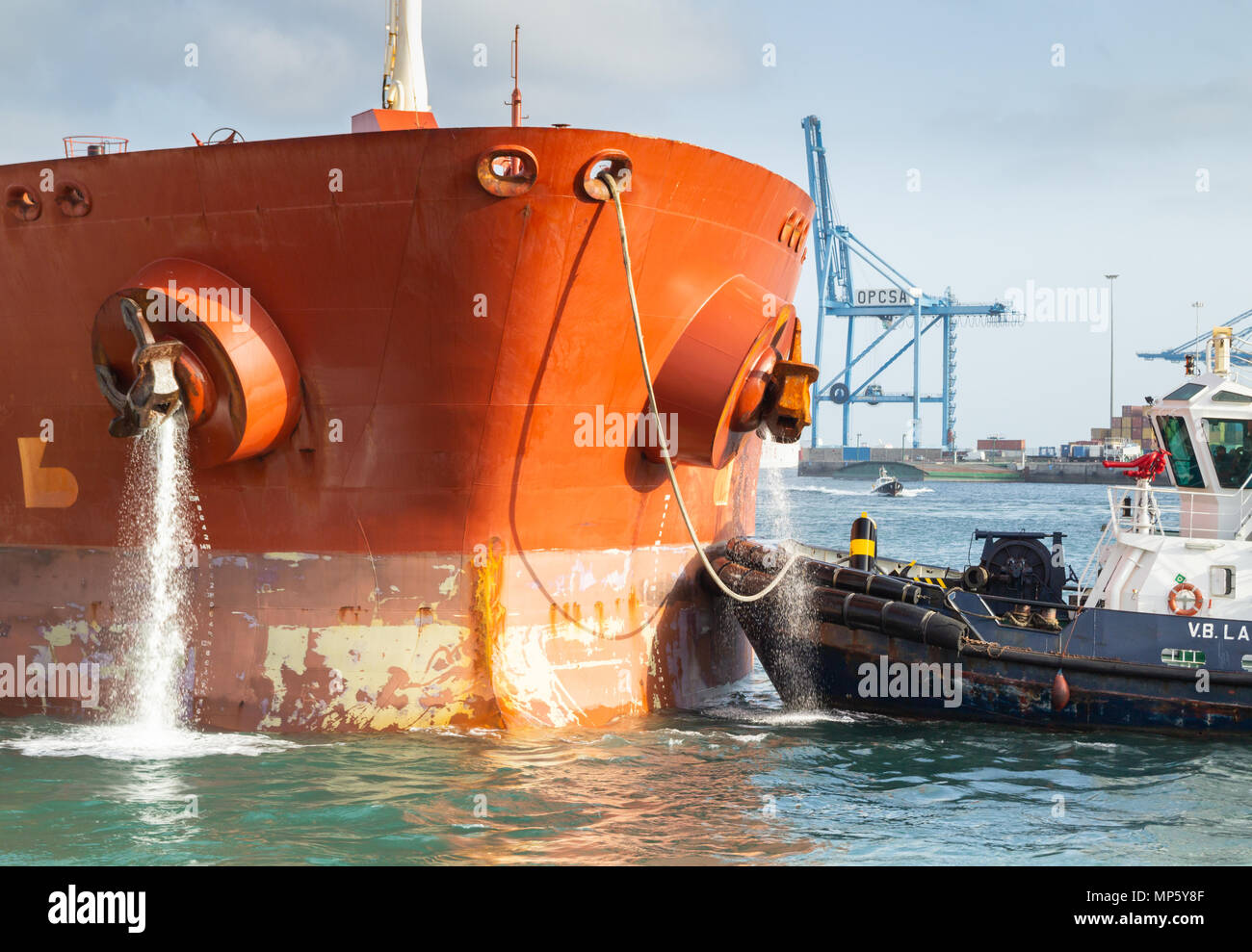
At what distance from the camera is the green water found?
817 cm

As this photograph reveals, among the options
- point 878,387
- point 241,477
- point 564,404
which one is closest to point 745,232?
point 564,404

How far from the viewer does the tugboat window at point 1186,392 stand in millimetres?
12836

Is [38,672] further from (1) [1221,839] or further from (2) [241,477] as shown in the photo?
(1) [1221,839]

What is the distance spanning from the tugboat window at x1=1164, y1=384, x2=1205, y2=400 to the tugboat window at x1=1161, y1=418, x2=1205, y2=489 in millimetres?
215

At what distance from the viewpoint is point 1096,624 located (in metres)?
11.9

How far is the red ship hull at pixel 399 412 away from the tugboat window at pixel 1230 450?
212 inches

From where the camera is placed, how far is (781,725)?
11828mm

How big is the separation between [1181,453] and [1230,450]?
0.47m

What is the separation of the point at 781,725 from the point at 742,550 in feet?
6.71

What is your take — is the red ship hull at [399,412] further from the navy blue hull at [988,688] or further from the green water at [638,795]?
the navy blue hull at [988,688]

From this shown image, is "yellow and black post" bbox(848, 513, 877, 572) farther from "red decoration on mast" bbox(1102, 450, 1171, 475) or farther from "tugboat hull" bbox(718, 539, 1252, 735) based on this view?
"red decoration on mast" bbox(1102, 450, 1171, 475)

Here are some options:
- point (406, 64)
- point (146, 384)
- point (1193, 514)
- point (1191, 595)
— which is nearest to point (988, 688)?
point (1191, 595)

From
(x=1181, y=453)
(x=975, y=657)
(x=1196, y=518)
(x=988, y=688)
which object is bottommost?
(x=988, y=688)

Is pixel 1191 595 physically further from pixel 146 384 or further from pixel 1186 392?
pixel 146 384
